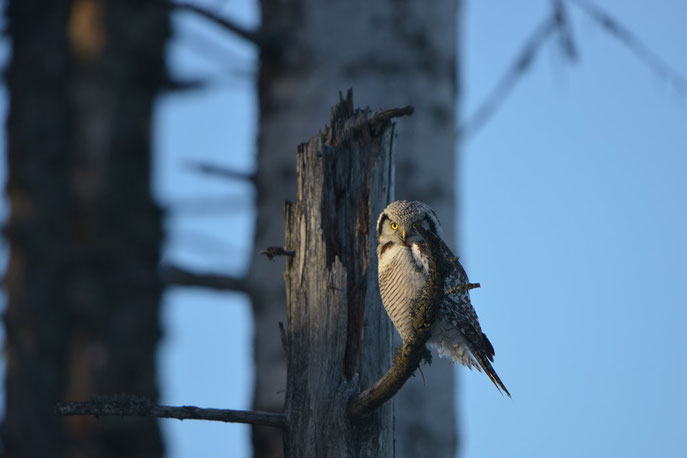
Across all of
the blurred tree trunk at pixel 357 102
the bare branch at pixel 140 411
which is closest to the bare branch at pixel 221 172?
the blurred tree trunk at pixel 357 102

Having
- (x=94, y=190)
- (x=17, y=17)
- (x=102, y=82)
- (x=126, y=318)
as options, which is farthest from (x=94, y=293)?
(x=17, y=17)

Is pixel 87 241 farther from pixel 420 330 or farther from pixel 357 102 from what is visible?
pixel 420 330

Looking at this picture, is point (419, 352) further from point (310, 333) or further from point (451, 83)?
point (451, 83)

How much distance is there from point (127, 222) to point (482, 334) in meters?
6.27

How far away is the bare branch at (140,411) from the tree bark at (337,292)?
30 cm

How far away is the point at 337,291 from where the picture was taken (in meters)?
4.02

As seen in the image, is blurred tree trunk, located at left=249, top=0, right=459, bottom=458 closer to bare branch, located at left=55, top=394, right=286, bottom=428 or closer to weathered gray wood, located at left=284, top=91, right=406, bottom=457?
weathered gray wood, located at left=284, top=91, right=406, bottom=457

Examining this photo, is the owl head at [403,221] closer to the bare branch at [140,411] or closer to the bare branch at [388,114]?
the bare branch at [388,114]

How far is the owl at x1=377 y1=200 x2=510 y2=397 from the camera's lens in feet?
13.7

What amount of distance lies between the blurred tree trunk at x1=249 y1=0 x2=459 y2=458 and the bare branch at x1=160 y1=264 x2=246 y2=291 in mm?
327

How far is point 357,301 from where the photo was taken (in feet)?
13.6

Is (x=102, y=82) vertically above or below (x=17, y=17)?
below

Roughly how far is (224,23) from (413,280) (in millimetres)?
2905

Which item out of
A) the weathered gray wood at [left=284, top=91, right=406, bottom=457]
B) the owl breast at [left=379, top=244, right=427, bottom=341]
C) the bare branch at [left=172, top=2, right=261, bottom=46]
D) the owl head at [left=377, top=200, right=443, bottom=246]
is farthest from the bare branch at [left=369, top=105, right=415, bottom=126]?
the bare branch at [left=172, top=2, right=261, bottom=46]
